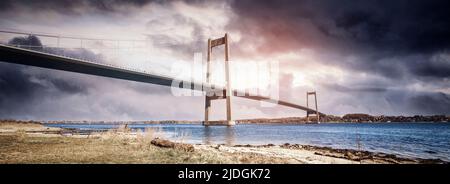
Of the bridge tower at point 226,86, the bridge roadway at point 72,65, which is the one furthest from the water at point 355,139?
the bridge tower at point 226,86

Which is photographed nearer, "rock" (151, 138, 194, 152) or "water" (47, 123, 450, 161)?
"rock" (151, 138, 194, 152)

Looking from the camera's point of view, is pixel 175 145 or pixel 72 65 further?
pixel 72 65

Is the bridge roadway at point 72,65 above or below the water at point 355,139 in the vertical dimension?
above

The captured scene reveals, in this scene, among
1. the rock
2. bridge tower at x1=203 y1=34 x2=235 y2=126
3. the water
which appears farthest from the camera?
bridge tower at x1=203 y1=34 x2=235 y2=126

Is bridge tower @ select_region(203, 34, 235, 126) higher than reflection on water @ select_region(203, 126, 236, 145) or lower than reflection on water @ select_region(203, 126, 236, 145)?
higher

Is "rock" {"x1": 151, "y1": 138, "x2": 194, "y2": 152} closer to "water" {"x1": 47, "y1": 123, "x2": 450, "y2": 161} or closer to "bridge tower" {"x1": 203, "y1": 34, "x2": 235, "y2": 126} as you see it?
"water" {"x1": 47, "y1": 123, "x2": 450, "y2": 161}

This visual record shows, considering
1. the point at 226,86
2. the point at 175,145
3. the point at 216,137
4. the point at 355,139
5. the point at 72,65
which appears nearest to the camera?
the point at 175,145

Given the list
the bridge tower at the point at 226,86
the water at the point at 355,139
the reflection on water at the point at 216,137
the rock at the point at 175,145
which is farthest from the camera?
the bridge tower at the point at 226,86

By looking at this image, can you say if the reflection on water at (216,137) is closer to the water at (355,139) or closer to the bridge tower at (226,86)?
the water at (355,139)

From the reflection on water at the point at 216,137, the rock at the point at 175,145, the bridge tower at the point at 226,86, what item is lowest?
the reflection on water at the point at 216,137

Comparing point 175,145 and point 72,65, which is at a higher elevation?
point 72,65

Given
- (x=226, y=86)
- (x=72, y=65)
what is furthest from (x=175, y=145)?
(x=226, y=86)

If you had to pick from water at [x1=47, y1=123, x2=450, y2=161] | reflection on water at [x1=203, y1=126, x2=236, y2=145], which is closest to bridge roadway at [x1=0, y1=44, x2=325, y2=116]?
water at [x1=47, y1=123, x2=450, y2=161]

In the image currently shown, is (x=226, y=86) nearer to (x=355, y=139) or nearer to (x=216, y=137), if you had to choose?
(x=216, y=137)
